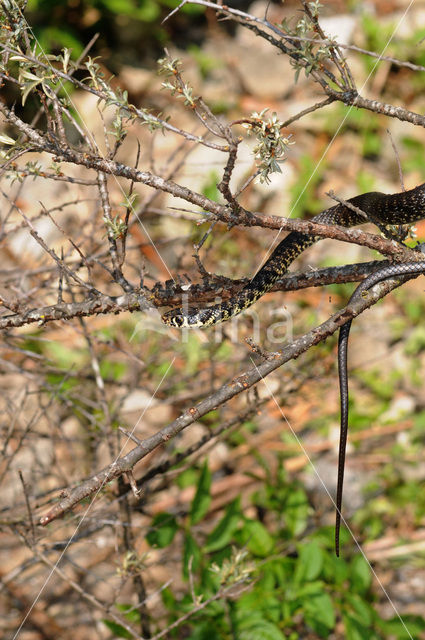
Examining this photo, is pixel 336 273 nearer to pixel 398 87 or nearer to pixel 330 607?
pixel 330 607

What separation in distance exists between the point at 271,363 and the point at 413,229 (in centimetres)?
119

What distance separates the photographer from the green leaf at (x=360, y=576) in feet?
13.0

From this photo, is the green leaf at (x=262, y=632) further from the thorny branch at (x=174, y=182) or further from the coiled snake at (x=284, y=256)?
the coiled snake at (x=284, y=256)

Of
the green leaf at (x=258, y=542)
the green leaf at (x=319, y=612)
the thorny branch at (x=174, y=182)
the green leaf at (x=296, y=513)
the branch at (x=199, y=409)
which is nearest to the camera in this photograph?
the branch at (x=199, y=409)

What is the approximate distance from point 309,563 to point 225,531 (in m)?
0.58

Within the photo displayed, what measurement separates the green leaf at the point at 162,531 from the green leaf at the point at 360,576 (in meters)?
1.20

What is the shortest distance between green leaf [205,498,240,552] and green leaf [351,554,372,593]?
2.65ft

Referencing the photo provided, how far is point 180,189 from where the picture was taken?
234 centimetres

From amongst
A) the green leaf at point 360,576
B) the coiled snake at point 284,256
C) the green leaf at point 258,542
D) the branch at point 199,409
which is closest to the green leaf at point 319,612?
the green leaf at point 360,576

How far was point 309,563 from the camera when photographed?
3832mm

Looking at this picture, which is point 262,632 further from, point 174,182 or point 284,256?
point 174,182

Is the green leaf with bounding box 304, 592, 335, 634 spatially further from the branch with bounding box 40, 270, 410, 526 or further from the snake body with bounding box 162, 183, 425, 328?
the branch with bounding box 40, 270, 410, 526

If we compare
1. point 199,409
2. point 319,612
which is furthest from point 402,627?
point 199,409

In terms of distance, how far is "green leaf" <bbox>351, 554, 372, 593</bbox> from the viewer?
396cm
